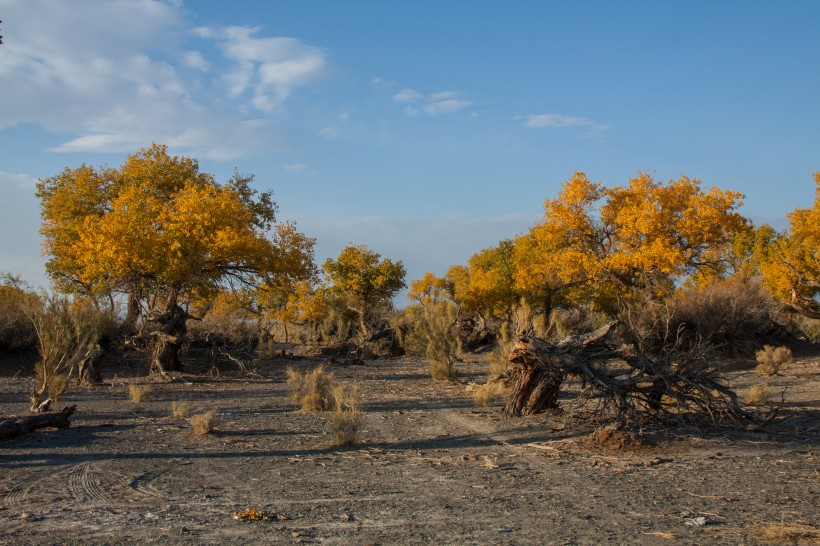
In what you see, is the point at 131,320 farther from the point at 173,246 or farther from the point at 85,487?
the point at 85,487

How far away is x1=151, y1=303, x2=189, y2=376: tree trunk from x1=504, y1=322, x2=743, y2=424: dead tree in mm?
10601

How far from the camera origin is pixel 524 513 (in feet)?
20.1

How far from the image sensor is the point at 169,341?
18359mm

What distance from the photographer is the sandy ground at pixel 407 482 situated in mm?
5551

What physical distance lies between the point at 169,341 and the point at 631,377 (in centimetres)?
1221

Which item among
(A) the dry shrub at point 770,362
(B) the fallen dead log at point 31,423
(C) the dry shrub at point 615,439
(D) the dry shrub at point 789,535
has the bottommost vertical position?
(D) the dry shrub at point 789,535

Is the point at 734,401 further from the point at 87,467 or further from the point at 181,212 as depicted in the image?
the point at 181,212

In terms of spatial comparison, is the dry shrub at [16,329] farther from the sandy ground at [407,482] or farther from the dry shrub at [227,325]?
the sandy ground at [407,482]

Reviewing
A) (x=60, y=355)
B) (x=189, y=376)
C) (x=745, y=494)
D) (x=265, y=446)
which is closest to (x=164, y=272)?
(x=189, y=376)

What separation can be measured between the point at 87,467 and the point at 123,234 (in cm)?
1133

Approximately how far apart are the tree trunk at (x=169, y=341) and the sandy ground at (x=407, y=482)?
5.79 meters

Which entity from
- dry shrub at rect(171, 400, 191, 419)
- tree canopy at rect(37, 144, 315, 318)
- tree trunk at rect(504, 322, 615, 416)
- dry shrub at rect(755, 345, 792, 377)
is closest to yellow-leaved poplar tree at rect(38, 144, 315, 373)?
tree canopy at rect(37, 144, 315, 318)

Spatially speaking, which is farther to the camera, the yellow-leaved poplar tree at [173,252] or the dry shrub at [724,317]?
the dry shrub at [724,317]

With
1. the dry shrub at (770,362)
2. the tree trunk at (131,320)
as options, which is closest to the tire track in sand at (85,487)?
the tree trunk at (131,320)
